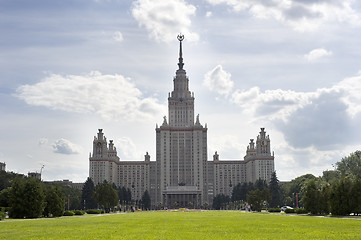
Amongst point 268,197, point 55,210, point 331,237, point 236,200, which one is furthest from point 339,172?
point 331,237

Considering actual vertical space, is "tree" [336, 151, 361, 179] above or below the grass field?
above

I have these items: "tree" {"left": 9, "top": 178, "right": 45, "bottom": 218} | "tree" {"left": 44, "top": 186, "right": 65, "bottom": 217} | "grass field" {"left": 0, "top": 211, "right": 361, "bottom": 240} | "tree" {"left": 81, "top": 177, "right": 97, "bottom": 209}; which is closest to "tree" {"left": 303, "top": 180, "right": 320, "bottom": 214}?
"grass field" {"left": 0, "top": 211, "right": 361, "bottom": 240}

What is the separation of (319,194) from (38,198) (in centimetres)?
4218

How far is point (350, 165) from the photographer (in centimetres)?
13338

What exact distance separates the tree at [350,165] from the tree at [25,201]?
3632 inches

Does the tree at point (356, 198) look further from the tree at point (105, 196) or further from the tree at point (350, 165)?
the tree at point (350, 165)

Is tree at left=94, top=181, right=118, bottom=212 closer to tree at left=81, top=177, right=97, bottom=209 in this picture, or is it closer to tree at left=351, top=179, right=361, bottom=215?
tree at left=81, top=177, right=97, bottom=209

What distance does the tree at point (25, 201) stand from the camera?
61.4 meters

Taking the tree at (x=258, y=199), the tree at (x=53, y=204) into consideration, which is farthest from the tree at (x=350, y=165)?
the tree at (x=53, y=204)

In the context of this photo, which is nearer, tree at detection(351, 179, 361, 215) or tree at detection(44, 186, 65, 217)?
tree at detection(351, 179, 361, 215)

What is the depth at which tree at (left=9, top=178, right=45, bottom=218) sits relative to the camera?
61.4 m

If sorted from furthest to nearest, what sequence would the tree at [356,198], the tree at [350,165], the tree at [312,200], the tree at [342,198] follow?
the tree at [350,165] < the tree at [312,200] < the tree at [342,198] < the tree at [356,198]

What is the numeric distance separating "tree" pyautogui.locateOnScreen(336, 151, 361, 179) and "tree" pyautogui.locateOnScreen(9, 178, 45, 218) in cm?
9226

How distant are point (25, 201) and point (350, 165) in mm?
100444
